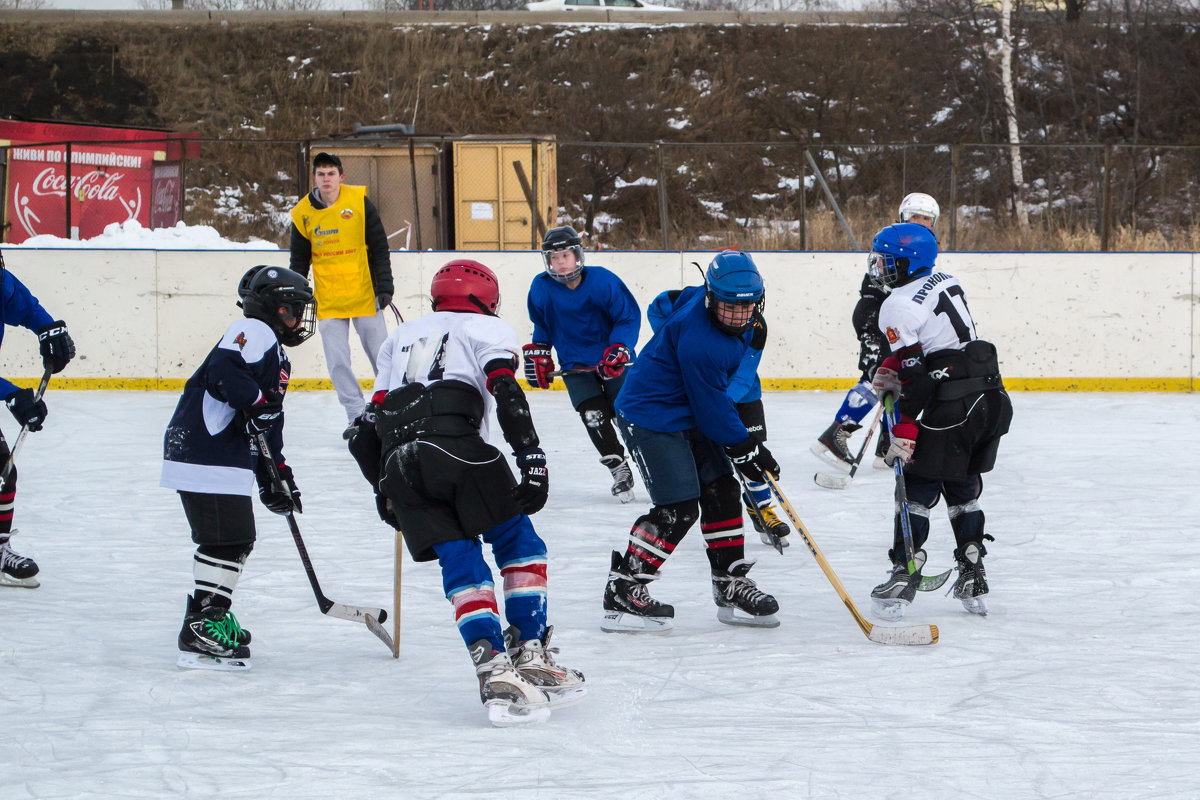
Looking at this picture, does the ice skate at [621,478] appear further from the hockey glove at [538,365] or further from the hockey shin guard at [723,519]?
the hockey shin guard at [723,519]

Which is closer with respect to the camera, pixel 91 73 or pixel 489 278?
pixel 489 278

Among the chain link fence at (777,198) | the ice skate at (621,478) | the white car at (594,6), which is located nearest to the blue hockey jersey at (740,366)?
the ice skate at (621,478)

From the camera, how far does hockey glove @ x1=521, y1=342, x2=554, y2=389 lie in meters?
5.39

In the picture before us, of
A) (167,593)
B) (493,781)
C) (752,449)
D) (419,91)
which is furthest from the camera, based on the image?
(419,91)

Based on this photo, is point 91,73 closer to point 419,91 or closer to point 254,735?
point 419,91

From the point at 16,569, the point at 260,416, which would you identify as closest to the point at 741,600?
the point at 260,416

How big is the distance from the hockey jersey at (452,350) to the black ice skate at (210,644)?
2.70 ft

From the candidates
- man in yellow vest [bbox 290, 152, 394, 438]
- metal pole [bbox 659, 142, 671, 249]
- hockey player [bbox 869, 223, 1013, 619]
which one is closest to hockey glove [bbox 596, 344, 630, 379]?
hockey player [bbox 869, 223, 1013, 619]

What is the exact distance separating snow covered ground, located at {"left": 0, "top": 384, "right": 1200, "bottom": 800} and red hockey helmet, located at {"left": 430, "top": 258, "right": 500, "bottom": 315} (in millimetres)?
914

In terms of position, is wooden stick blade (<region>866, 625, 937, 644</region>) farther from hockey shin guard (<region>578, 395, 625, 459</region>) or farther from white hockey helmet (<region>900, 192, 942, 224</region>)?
white hockey helmet (<region>900, 192, 942, 224</region>)

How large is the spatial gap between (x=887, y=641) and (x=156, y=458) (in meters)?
4.40

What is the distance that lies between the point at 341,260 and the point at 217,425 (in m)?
3.57

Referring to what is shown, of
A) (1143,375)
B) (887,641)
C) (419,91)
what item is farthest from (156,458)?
(419,91)

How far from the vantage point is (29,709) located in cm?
290
